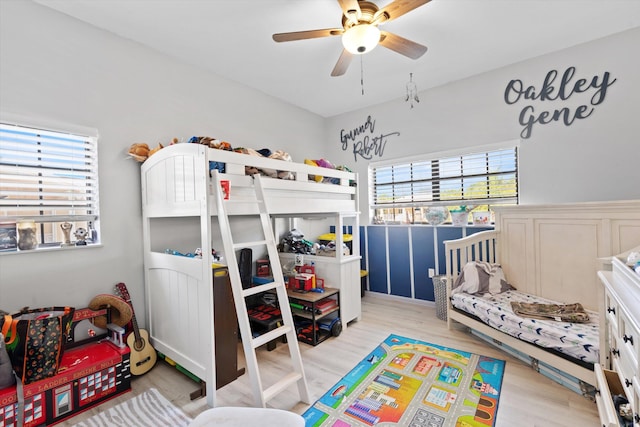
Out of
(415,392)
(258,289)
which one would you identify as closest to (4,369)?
(258,289)

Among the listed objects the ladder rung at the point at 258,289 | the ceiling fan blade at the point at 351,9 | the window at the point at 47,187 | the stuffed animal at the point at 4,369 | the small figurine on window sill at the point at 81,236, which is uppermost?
the ceiling fan blade at the point at 351,9

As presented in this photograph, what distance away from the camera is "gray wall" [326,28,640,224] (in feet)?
8.58

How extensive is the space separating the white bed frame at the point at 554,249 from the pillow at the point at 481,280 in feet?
0.39

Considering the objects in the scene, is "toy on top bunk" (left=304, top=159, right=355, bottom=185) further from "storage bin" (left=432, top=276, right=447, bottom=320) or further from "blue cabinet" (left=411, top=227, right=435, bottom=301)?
"storage bin" (left=432, top=276, right=447, bottom=320)

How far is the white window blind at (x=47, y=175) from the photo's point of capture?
1.99 meters

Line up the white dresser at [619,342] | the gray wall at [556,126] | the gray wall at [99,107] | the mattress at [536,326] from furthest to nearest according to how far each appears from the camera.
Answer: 1. the gray wall at [556,126]
2. the gray wall at [99,107]
3. the mattress at [536,326]
4. the white dresser at [619,342]

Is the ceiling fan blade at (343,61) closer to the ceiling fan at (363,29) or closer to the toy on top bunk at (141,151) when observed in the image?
the ceiling fan at (363,29)

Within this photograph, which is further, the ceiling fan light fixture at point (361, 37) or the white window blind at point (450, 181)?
the white window blind at point (450, 181)

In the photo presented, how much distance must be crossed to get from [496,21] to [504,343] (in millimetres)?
2665

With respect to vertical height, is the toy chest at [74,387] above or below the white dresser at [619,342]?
below

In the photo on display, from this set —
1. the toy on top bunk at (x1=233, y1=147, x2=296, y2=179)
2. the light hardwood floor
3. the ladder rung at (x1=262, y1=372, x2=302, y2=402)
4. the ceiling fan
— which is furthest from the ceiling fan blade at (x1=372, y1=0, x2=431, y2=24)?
the light hardwood floor

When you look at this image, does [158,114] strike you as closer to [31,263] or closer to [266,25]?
[266,25]

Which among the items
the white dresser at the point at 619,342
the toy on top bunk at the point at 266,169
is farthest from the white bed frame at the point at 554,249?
the toy on top bunk at the point at 266,169

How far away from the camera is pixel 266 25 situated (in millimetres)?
2395
